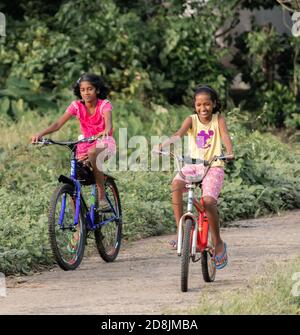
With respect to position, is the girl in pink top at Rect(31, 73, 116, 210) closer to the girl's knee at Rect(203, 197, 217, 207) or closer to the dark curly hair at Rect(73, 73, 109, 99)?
the dark curly hair at Rect(73, 73, 109, 99)

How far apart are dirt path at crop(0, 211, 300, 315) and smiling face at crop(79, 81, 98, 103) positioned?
1495 millimetres

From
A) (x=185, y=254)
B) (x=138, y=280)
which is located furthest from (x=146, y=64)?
(x=185, y=254)

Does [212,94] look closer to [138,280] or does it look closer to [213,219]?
[213,219]

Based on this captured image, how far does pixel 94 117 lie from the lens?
1070cm

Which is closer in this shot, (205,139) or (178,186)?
(178,186)

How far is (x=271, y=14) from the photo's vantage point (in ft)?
71.2

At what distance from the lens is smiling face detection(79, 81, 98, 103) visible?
1066 centimetres

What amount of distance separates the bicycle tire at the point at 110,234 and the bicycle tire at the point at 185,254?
69.9 inches

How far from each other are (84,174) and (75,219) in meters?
0.46

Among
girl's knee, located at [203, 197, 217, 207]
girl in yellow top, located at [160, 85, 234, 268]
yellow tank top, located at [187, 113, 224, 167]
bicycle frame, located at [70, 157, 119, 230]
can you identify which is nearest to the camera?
girl's knee, located at [203, 197, 217, 207]

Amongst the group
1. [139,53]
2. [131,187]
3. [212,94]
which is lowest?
[131,187]

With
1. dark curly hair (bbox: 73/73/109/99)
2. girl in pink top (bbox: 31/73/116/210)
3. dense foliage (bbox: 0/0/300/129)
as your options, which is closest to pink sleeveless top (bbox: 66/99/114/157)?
girl in pink top (bbox: 31/73/116/210)

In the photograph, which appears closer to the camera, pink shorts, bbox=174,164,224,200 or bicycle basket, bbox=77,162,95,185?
pink shorts, bbox=174,164,224,200

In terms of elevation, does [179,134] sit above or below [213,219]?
above
